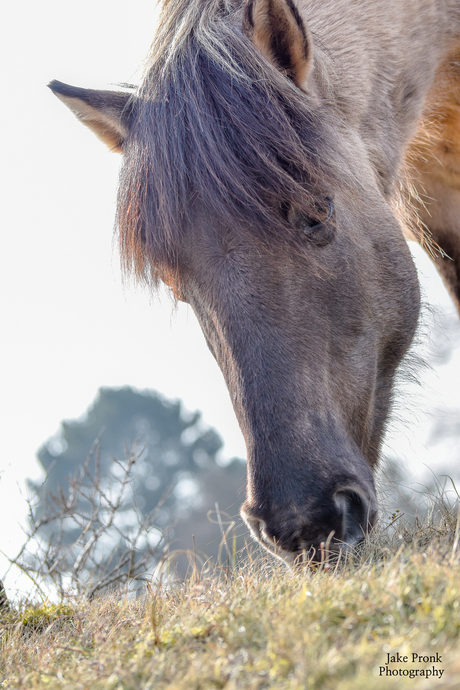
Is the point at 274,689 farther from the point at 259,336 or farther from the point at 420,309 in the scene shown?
the point at 420,309

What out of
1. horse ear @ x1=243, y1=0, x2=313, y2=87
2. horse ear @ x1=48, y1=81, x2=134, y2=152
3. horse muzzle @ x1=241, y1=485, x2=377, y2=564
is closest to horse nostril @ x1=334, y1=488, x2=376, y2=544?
horse muzzle @ x1=241, y1=485, x2=377, y2=564

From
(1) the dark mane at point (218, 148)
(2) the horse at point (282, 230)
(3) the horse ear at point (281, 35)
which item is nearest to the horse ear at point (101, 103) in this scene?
(2) the horse at point (282, 230)

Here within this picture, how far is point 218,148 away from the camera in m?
2.31

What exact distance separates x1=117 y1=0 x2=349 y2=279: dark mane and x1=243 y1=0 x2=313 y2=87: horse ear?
0.09 meters

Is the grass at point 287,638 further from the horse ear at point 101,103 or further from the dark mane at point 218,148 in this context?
the horse ear at point 101,103

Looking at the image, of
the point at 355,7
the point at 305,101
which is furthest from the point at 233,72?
the point at 355,7

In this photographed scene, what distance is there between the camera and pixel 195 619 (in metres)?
1.44

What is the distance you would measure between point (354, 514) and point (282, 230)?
3.90ft

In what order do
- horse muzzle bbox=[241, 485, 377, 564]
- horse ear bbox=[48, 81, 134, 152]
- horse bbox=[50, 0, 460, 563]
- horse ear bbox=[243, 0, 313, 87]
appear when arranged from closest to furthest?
horse muzzle bbox=[241, 485, 377, 564] < horse bbox=[50, 0, 460, 563] < horse ear bbox=[243, 0, 313, 87] < horse ear bbox=[48, 81, 134, 152]

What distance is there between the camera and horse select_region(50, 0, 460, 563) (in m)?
1.91

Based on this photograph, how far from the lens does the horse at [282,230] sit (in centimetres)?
191

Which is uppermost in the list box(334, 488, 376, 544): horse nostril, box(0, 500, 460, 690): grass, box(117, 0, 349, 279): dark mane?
box(117, 0, 349, 279): dark mane

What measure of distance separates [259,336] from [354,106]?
1.59 m

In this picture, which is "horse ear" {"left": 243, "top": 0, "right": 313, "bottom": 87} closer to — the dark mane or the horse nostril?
the dark mane
